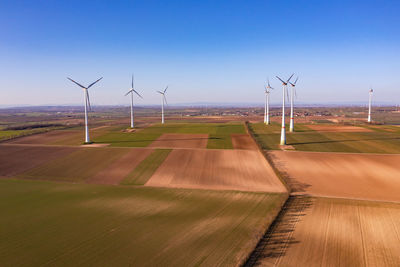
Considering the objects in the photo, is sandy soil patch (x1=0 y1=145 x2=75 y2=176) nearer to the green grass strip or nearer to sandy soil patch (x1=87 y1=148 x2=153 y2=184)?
sandy soil patch (x1=87 y1=148 x2=153 y2=184)

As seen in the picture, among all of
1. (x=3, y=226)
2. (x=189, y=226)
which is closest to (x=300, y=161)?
(x=189, y=226)

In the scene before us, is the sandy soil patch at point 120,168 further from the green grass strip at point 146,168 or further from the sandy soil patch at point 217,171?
the sandy soil patch at point 217,171

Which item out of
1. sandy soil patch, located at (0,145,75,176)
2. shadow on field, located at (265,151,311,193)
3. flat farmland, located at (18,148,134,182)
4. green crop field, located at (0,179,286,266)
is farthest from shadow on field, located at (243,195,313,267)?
sandy soil patch, located at (0,145,75,176)

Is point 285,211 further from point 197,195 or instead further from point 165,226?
point 165,226

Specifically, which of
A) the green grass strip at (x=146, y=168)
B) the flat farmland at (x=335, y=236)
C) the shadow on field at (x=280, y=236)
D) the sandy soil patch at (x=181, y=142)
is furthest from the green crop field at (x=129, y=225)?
the sandy soil patch at (x=181, y=142)

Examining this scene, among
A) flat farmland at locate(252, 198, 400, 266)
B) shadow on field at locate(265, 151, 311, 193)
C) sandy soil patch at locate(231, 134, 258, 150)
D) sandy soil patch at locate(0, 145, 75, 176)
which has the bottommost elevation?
flat farmland at locate(252, 198, 400, 266)

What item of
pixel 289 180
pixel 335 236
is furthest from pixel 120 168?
pixel 335 236
